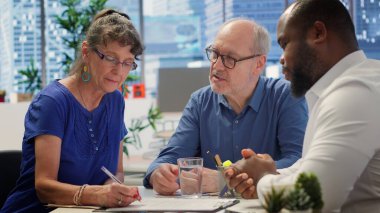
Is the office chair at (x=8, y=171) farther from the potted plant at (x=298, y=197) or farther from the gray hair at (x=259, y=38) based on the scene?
the potted plant at (x=298, y=197)

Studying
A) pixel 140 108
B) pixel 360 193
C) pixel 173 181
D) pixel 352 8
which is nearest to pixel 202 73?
pixel 140 108

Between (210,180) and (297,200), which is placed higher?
(297,200)

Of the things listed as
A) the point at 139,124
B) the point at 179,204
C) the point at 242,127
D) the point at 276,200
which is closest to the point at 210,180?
the point at 179,204

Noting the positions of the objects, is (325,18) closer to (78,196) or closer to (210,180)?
(210,180)

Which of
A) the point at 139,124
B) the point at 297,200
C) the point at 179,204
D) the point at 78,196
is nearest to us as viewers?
the point at 297,200

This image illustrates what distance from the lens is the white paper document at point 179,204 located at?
170 cm

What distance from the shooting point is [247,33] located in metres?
2.49

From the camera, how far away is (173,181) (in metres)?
2.06

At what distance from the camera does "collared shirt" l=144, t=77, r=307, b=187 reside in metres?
2.40

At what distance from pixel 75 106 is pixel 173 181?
0.50 m

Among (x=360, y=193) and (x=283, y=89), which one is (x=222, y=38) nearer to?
(x=283, y=89)

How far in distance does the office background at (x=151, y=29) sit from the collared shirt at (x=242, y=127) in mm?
5454

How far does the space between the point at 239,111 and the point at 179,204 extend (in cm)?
83

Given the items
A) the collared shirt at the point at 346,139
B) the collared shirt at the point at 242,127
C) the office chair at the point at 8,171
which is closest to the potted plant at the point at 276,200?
the collared shirt at the point at 346,139
